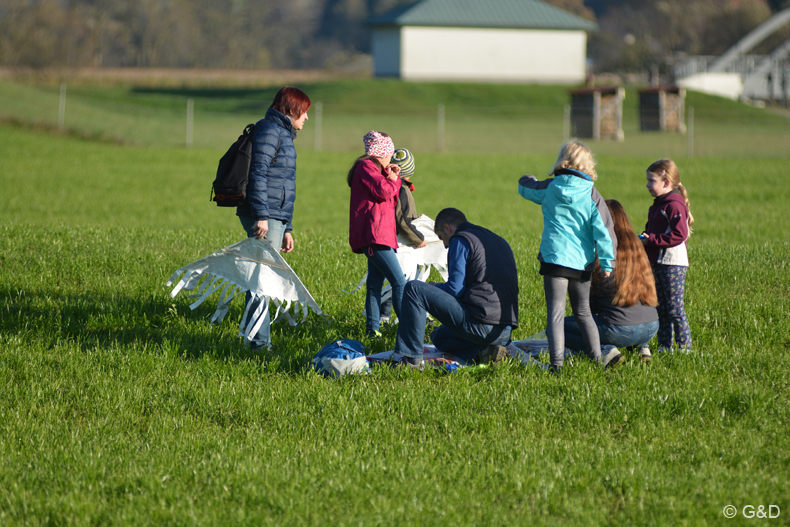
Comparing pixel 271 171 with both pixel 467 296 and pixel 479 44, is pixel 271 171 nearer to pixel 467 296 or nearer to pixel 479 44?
pixel 467 296

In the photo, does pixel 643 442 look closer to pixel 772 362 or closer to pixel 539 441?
pixel 539 441

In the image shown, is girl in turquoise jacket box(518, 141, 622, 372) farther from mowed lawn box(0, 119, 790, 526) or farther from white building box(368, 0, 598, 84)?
white building box(368, 0, 598, 84)

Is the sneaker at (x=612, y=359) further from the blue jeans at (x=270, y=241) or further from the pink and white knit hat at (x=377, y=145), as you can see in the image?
the blue jeans at (x=270, y=241)

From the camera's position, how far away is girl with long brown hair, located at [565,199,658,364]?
546 cm

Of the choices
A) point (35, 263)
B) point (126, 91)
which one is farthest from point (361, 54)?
point (35, 263)

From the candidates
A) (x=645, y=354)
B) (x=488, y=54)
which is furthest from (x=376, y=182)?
(x=488, y=54)

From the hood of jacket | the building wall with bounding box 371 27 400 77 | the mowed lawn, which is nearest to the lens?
the mowed lawn

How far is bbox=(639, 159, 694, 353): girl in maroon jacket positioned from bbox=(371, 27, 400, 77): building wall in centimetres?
6054

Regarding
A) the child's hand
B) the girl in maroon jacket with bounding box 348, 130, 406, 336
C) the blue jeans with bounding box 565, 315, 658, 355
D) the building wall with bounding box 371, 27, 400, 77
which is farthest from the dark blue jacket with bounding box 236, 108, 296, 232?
the building wall with bounding box 371, 27, 400, 77

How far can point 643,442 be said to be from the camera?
4383mm

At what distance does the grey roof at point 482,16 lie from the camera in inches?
2522

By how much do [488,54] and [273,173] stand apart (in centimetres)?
6214

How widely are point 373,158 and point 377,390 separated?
193cm

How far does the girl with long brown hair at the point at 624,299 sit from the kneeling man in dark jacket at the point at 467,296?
72cm
